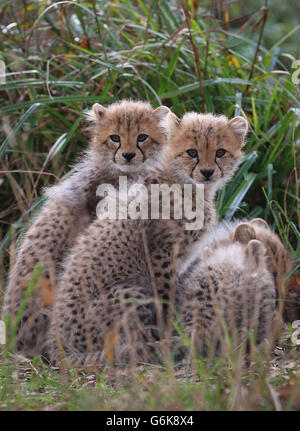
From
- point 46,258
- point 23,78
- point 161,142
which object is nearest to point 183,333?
point 46,258

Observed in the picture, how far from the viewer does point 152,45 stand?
5191 mm

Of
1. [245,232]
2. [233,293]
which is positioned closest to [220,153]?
[245,232]

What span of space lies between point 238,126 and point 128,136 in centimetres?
72

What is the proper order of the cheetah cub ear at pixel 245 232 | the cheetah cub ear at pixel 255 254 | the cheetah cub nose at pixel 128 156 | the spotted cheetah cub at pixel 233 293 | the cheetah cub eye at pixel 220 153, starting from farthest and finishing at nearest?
the cheetah cub nose at pixel 128 156 < the cheetah cub eye at pixel 220 153 < the cheetah cub ear at pixel 245 232 < the cheetah cub ear at pixel 255 254 < the spotted cheetah cub at pixel 233 293

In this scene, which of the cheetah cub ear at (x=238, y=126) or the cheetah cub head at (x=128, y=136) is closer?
the cheetah cub ear at (x=238, y=126)

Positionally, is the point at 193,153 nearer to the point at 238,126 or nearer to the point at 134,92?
the point at 238,126

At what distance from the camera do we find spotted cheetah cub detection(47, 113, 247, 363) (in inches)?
133

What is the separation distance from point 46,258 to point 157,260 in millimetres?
704

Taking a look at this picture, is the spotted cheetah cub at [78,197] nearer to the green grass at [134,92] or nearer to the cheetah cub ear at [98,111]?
the cheetah cub ear at [98,111]

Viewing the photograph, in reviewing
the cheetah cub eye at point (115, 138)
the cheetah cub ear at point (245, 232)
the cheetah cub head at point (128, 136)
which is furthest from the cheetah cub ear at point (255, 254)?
the cheetah cub eye at point (115, 138)

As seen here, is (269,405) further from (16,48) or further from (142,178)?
(16,48)

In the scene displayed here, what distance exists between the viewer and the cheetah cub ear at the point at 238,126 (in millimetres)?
3969

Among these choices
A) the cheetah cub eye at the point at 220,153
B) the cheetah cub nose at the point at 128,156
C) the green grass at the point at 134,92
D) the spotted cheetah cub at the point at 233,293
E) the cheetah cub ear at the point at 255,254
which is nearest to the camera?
the spotted cheetah cub at the point at 233,293

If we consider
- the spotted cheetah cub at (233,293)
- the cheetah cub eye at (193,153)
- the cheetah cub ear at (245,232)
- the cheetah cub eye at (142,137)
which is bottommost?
the spotted cheetah cub at (233,293)
